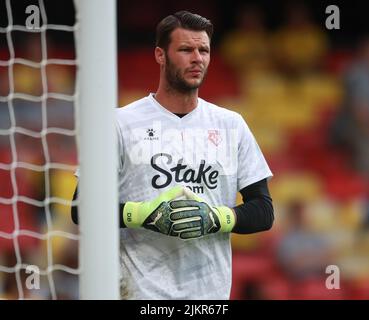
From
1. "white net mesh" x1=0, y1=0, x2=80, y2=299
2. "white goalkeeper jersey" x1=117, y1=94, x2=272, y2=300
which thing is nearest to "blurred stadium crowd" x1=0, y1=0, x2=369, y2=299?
"white net mesh" x1=0, y1=0, x2=80, y2=299

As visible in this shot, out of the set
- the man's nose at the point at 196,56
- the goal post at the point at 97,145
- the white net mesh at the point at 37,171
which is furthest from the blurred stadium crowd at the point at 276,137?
the goal post at the point at 97,145

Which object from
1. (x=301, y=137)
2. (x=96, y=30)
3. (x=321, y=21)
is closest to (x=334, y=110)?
(x=301, y=137)

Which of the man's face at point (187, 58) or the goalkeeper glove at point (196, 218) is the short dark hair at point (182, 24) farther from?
the goalkeeper glove at point (196, 218)

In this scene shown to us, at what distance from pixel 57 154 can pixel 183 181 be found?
242cm

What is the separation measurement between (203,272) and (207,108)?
0.53 meters

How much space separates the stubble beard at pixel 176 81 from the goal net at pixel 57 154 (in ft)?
1.06

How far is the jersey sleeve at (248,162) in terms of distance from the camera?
2.50 meters

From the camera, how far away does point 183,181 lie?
2430 mm

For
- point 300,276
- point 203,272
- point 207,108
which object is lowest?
point 300,276

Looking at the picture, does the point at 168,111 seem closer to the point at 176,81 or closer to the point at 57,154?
the point at 176,81

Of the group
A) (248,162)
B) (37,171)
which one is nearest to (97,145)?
(248,162)

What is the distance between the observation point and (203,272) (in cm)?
244
